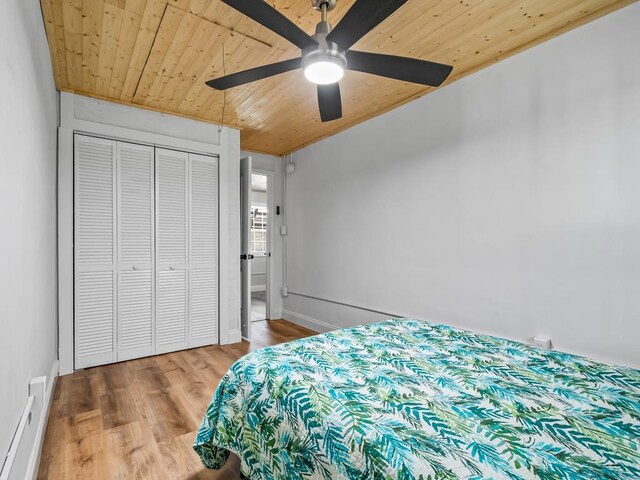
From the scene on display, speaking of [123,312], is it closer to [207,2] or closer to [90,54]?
[90,54]

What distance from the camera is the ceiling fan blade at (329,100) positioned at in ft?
6.45

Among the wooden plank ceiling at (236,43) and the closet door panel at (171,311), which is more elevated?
the wooden plank ceiling at (236,43)

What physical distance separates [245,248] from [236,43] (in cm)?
231

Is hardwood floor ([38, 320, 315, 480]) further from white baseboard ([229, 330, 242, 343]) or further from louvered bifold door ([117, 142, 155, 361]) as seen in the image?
white baseboard ([229, 330, 242, 343])

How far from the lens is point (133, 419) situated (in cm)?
219

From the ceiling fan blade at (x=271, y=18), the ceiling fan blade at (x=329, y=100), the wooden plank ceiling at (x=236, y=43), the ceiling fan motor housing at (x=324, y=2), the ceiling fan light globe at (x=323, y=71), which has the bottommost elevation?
the ceiling fan light globe at (x=323, y=71)

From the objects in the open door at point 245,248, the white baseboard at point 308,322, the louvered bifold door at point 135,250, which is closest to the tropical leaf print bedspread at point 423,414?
the louvered bifold door at point 135,250

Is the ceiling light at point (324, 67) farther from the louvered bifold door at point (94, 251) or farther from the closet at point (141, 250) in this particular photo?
the louvered bifold door at point (94, 251)

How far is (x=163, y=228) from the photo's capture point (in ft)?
11.2

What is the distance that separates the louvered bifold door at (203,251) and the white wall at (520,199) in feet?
5.43

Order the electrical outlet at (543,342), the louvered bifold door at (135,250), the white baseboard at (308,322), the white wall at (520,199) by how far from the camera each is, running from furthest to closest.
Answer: the white baseboard at (308,322), the louvered bifold door at (135,250), the electrical outlet at (543,342), the white wall at (520,199)

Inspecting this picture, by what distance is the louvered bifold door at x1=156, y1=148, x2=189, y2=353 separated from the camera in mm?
3398

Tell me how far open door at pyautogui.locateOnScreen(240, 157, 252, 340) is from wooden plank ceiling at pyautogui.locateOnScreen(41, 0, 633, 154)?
3.05ft

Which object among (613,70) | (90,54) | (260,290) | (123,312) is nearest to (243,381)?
(123,312)
